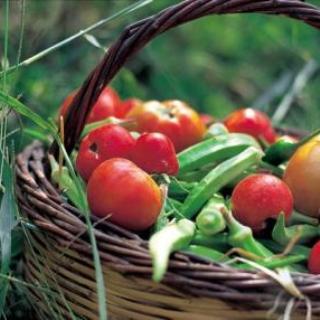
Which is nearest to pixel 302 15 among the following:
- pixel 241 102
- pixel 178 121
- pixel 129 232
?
pixel 178 121

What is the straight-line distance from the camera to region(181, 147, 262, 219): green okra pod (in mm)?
1343

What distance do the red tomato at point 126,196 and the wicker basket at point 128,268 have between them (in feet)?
0.10

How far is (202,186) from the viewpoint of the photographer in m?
1.36

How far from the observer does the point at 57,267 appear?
4.18 feet

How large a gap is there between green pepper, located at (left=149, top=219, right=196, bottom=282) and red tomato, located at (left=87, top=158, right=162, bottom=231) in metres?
0.05

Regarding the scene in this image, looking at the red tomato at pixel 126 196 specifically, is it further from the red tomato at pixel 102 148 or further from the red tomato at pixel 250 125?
the red tomato at pixel 250 125

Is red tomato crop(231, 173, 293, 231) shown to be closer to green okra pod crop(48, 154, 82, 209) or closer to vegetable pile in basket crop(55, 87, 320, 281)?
vegetable pile in basket crop(55, 87, 320, 281)

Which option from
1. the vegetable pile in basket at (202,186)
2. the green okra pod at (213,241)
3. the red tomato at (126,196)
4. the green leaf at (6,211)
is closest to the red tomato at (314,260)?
the vegetable pile in basket at (202,186)

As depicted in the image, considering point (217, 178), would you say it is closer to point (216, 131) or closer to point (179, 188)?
point (179, 188)

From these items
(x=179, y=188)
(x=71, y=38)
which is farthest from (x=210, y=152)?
(x=71, y=38)

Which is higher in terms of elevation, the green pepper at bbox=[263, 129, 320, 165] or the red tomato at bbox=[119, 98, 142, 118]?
the red tomato at bbox=[119, 98, 142, 118]

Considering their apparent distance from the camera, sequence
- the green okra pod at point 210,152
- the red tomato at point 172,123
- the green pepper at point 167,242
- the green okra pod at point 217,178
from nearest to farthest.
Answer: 1. the green pepper at point 167,242
2. the green okra pod at point 217,178
3. the green okra pod at point 210,152
4. the red tomato at point 172,123

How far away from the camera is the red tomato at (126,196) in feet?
→ 4.09

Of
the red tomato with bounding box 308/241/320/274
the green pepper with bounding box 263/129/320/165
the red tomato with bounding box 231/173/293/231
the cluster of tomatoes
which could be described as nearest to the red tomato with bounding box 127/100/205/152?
the cluster of tomatoes
